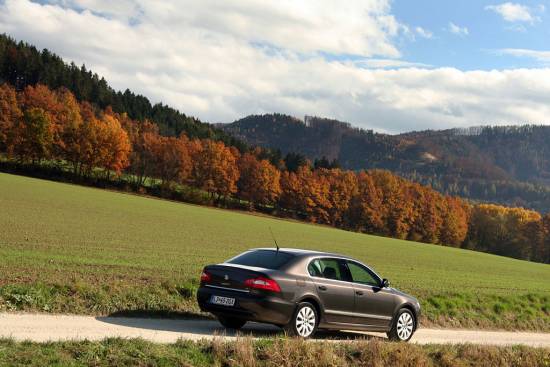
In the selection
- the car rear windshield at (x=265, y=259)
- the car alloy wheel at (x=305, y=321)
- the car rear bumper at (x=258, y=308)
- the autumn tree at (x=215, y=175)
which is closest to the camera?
the car rear bumper at (x=258, y=308)

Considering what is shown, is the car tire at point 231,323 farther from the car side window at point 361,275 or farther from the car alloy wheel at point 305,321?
the car side window at point 361,275

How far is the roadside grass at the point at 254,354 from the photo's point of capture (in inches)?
339

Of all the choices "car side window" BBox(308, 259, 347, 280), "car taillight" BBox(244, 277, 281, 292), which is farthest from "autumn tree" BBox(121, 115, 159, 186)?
"car taillight" BBox(244, 277, 281, 292)

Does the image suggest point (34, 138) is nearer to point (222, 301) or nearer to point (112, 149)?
point (112, 149)

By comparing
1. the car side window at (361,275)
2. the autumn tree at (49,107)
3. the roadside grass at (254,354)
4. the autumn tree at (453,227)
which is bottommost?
the roadside grass at (254,354)

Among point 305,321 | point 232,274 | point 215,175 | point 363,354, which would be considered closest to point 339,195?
point 215,175

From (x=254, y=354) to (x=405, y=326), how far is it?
17.6 feet

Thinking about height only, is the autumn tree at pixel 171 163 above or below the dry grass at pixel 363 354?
above

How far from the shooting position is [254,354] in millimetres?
10109

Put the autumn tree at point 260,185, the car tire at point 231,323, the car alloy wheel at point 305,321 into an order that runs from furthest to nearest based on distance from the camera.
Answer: the autumn tree at point 260,185 < the car tire at point 231,323 < the car alloy wheel at point 305,321

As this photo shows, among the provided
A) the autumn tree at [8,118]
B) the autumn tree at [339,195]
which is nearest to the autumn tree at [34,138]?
the autumn tree at [8,118]

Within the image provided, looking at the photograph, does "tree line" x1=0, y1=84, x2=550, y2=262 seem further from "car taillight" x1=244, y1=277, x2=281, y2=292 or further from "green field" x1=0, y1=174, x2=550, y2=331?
"car taillight" x1=244, y1=277, x2=281, y2=292

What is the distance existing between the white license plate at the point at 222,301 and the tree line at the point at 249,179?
277ft

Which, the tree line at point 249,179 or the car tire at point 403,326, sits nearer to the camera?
the car tire at point 403,326
